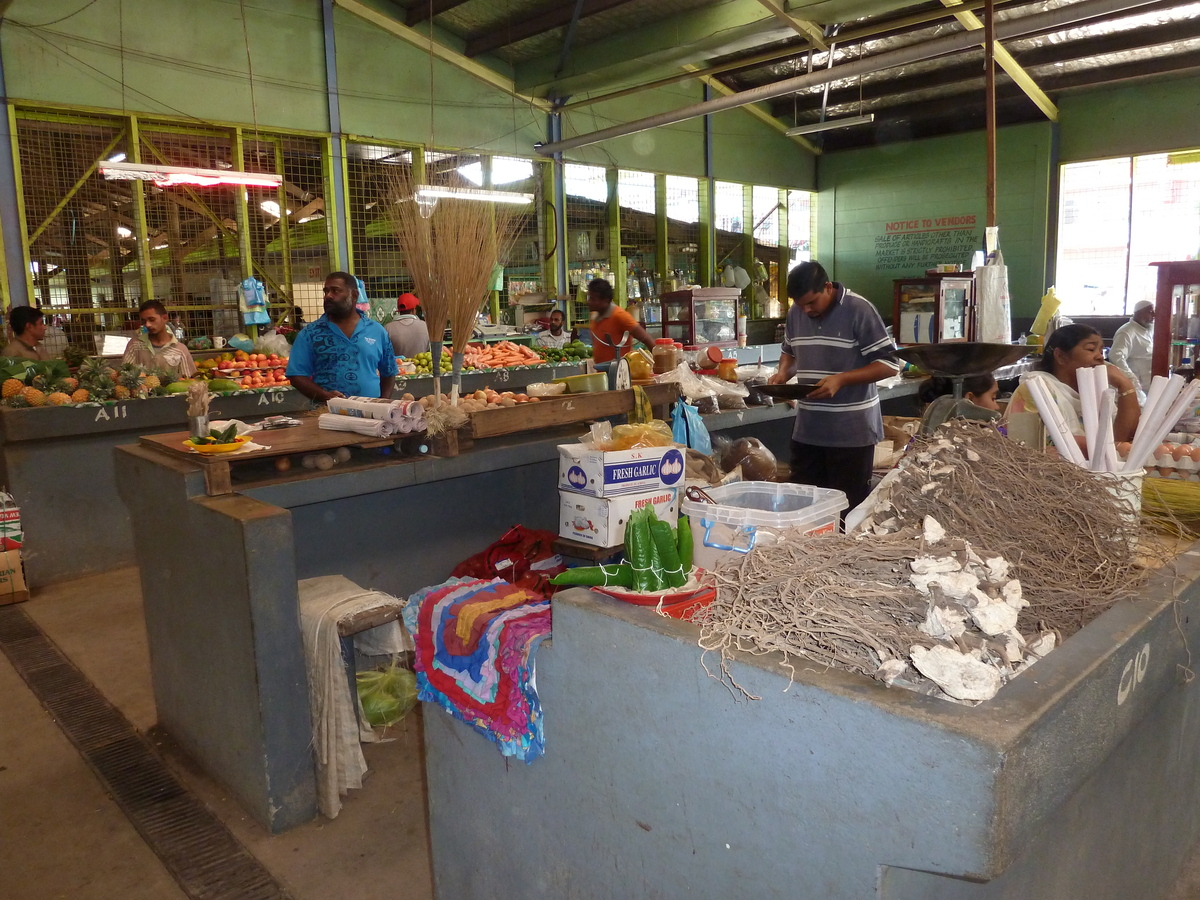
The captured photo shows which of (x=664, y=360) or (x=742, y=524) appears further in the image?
(x=664, y=360)

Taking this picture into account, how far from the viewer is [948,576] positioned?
1.30 metres

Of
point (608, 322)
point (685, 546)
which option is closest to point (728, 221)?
point (608, 322)

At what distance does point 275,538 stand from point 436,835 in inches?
35.9

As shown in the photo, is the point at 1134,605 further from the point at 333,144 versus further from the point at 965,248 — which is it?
the point at 965,248

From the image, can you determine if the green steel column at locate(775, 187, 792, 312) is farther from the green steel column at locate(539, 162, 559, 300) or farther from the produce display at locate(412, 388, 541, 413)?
the produce display at locate(412, 388, 541, 413)

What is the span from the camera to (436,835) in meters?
2.08

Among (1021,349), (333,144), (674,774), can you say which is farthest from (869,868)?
(333,144)

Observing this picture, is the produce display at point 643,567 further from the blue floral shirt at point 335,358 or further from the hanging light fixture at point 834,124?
the hanging light fixture at point 834,124

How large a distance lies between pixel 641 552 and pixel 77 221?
25.0 ft

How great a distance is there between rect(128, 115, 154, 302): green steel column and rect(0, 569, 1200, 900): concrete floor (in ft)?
17.0

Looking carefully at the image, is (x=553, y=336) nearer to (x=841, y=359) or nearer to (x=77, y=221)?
(x=77, y=221)

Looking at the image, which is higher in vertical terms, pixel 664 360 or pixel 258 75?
pixel 258 75

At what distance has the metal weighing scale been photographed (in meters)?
2.10

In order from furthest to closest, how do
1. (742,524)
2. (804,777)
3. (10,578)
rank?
(10,578)
(742,524)
(804,777)
